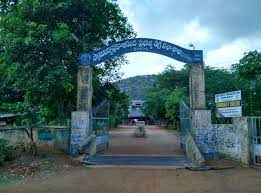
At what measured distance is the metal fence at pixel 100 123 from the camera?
15992 millimetres

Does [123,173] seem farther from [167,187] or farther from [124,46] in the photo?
[124,46]

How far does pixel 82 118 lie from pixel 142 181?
6029 millimetres

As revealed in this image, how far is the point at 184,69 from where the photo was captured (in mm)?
50938

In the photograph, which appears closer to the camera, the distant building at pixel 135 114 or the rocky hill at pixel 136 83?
the distant building at pixel 135 114

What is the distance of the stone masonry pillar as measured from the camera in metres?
14.8

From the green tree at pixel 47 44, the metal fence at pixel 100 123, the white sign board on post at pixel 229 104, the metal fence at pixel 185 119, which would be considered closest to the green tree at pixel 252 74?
the metal fence at pixel 185 119

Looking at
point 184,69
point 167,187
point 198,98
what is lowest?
point 167,187

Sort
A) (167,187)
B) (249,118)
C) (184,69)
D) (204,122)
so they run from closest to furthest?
(167,187), (249,118), (204,122), (184,69)

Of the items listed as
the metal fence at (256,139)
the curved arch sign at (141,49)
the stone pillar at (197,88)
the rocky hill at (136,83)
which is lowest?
the metal fence at (256,139)

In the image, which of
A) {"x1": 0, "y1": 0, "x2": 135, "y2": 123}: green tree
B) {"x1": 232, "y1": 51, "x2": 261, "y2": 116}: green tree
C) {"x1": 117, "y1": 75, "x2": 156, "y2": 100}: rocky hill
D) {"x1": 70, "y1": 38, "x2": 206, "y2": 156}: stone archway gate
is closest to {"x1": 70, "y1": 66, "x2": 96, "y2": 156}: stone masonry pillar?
{"x1": 70, "y1": 38, "x2": 206, "y2": 156}: stone archway gate

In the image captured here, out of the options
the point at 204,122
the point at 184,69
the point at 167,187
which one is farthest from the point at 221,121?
the point at 184,69

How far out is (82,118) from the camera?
14.9 m

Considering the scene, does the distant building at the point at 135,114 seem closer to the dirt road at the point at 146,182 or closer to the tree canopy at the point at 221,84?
the tree canopy at the point at 221,84

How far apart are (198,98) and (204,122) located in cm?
115
